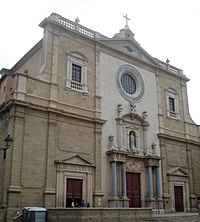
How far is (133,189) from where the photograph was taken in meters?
22.5

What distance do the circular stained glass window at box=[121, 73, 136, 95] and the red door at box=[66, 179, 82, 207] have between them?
8445 millimetres

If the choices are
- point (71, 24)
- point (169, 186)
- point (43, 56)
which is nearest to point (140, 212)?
point (169, 186)

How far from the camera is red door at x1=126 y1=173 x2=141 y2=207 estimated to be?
72.7 feet

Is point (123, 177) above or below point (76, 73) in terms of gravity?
below

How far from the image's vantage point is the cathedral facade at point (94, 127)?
18.2m

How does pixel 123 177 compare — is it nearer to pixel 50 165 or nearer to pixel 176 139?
pixel 50 165

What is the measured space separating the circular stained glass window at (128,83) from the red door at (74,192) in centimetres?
844

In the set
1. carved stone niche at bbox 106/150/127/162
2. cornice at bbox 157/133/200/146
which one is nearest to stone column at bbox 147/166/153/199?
carved stone niche at bbox 106/150/127/162

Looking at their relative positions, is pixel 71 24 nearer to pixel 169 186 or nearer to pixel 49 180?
pixel 49 180

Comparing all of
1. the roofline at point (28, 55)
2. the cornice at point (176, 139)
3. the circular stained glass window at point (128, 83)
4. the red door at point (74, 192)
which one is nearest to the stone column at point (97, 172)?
the red door at point (74, 192)

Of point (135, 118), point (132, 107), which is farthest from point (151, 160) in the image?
point (132, 107)

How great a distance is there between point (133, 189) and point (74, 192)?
493 cm

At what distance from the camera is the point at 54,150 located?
19031 millimetres

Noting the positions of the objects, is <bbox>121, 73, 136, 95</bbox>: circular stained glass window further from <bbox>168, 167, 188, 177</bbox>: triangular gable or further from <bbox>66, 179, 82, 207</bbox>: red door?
<bbox>66, 179, 82, 207</bbox>: red door
